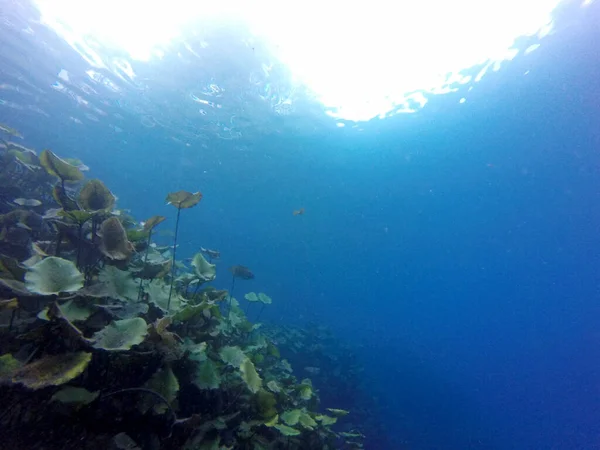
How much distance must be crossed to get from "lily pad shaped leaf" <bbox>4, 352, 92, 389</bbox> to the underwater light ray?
13375 millimetres

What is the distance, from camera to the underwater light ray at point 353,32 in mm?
11805

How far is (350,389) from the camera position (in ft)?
51.6

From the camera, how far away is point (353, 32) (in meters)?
13.0

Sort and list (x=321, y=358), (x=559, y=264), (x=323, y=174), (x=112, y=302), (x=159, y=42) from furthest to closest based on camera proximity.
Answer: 1. (x=559, y=264)
2. (x=323, y=174)
3. (x=321, y=358)
4. (x=159, y=42)
5. (x=112, y=302)

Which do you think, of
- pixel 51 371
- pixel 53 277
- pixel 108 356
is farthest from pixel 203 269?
pixel 51 371

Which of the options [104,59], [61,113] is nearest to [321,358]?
[104,59]

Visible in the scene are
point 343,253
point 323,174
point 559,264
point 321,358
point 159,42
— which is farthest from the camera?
point 343,253

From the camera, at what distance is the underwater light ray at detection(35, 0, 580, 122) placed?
465 inches

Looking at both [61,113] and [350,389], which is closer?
[350,389]

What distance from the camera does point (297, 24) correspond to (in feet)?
41.5

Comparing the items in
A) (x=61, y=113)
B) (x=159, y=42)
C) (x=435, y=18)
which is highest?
(x=435, y=18)

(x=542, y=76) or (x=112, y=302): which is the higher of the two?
(x=542, y=76)

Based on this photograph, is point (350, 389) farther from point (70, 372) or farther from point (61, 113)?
point (61, 113)

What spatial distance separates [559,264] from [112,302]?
50591 millimetres
